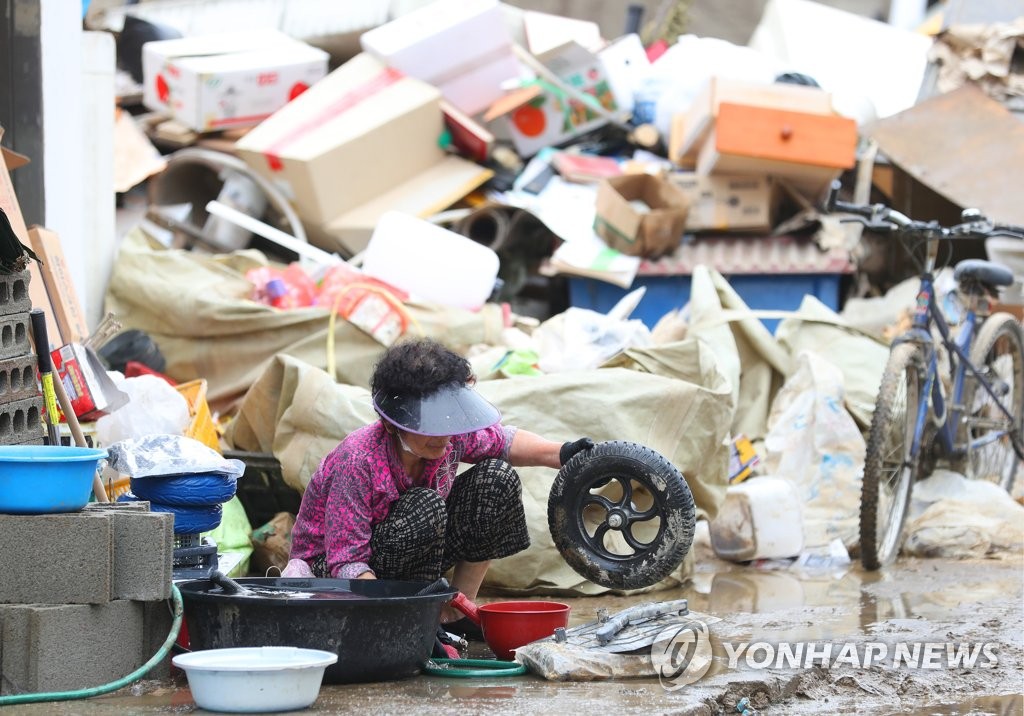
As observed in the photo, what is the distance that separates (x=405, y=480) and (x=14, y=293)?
121 centimetres

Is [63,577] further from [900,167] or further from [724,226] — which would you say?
[900,167]

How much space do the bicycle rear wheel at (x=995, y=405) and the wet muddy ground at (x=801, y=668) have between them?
1.06 m

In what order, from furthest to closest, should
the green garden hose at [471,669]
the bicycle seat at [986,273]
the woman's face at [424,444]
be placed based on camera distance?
the bicycle seat at [986,273]
the woman's face at [424,444]
the green garden hose at [471,669]

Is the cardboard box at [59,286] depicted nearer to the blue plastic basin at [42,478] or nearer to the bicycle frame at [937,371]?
the blue plastic basin at [42,478]

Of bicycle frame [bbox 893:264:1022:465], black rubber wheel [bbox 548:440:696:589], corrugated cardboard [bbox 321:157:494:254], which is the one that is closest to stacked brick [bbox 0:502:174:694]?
black rubber wheel [bbox 548:440:696:589]

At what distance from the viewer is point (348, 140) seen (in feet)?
24.0

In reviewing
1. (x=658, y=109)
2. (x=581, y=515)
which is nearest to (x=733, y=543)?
(x=581, y=515)

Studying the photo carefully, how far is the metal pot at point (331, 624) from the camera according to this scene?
324cm

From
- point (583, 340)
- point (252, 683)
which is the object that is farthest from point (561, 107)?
point (252, 683)

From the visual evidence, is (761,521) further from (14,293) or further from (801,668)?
(14,293)


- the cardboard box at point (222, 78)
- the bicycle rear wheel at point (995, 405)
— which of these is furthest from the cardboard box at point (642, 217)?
the cardboard box at point (222, 78)

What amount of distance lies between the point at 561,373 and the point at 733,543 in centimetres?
112

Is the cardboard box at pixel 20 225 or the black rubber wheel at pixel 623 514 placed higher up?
the cardboard box at pixel 20 225

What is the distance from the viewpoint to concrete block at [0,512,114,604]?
3.13 m
